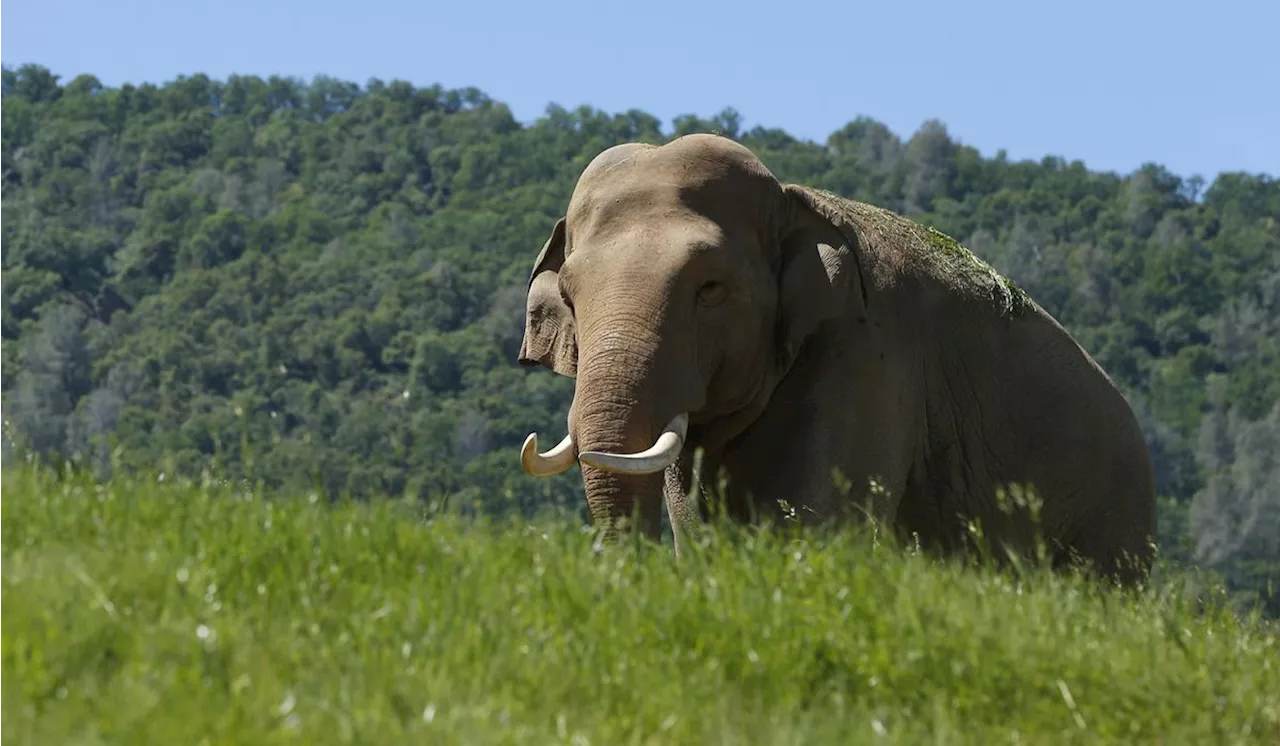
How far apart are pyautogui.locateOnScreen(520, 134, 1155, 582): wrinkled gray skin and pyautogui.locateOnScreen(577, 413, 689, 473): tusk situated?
81 mm

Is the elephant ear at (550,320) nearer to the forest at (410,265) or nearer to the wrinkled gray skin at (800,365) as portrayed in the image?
the wrinkled gray skin at (800,365)

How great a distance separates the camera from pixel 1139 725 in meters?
8.34

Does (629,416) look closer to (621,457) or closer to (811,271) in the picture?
(621,457)

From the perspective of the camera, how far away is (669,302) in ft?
43.2

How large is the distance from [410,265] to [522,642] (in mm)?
127830

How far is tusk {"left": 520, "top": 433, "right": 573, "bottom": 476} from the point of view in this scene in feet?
42.0

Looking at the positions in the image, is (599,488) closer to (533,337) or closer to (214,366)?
(533,337)

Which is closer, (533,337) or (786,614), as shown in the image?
(786,614)

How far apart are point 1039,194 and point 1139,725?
156 meters

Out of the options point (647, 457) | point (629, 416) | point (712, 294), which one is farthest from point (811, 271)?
point (647, 457)

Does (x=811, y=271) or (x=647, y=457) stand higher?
(x=811, y=271)

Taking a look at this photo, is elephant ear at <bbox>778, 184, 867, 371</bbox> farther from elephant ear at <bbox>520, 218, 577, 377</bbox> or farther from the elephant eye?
elephant ear at <bbox>520, 218, 577, 377</bbox>

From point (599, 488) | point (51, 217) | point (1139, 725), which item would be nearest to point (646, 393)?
point (599, 488)

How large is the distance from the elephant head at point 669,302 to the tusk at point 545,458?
0.03 ft
